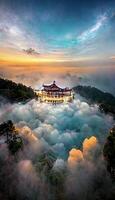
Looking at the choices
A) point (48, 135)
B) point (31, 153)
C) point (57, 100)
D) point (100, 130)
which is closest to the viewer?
point (31, 153)

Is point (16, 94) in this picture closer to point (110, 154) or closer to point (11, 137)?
point (11, 137)

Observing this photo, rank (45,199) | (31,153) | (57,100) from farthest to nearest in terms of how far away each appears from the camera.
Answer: (57,100)
(31,153)
(45,199)

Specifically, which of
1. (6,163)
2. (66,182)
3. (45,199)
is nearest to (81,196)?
(66,182)

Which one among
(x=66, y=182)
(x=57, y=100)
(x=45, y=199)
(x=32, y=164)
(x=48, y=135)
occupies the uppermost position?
(x=57, y=100)

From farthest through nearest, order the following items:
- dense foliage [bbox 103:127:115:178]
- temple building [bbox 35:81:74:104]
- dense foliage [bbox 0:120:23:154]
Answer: temple building [bbox 35:81:74:104] < dense foliage [bbox 0:120:23:154] < dense foliage [bbox 103:127:115:178]

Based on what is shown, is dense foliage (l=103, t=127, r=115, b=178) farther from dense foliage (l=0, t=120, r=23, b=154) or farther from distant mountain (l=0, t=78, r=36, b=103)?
distant mountain (l=0, t=78, r=36, b=103)

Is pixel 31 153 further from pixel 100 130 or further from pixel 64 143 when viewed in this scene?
pixel 100 130

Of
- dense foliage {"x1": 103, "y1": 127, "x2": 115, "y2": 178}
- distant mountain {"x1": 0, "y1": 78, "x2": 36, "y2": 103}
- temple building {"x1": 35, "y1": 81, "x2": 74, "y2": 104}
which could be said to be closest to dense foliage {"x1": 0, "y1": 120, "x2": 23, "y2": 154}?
dense foliage {"x1": 103, "y1": 127, "x2": 115, "y2": 178}

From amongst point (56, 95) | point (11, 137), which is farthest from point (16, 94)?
point (11, 137)
